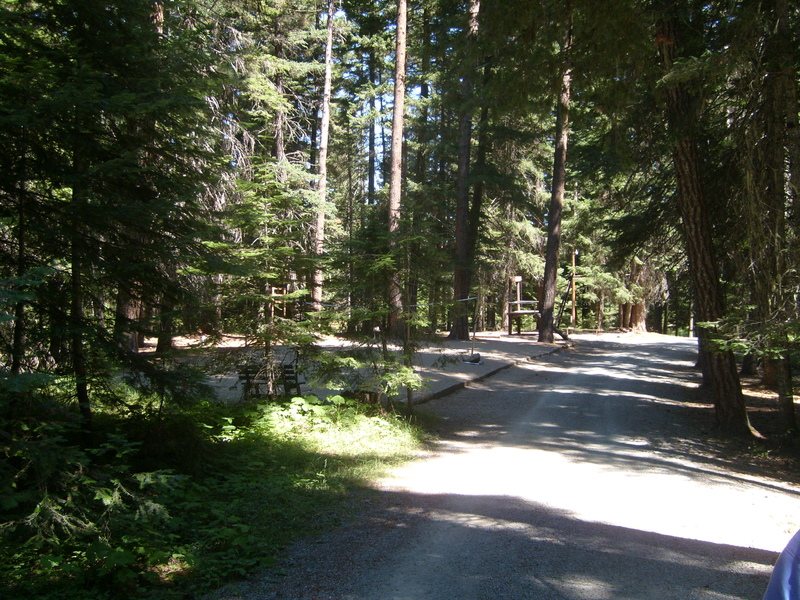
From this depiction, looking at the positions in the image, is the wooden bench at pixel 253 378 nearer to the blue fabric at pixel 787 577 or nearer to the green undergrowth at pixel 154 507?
the green undergrowth at pixel 154 507

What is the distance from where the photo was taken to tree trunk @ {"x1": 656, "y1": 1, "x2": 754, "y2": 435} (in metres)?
9.43

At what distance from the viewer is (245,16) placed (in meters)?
18.9

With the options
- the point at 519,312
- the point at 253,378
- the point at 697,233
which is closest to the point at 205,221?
the point at 253,378

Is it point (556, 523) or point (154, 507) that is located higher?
point (154, 507)

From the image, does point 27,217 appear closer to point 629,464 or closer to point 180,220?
point 180,220

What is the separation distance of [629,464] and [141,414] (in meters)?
6.32

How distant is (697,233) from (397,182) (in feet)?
19.7

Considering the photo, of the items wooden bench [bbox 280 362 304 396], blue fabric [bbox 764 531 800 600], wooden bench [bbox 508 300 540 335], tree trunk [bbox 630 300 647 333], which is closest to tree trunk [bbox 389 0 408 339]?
wooden bench [bbox 280 362 304 396]

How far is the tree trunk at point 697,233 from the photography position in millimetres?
9430

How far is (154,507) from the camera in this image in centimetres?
439

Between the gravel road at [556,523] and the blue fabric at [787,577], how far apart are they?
245 cm

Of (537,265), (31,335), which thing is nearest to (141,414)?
(31,335)

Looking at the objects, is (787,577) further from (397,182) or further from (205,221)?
(397,182)

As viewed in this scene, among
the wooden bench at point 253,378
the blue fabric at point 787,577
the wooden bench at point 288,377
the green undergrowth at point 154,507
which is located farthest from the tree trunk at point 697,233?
the blue fabric at point 787,577
